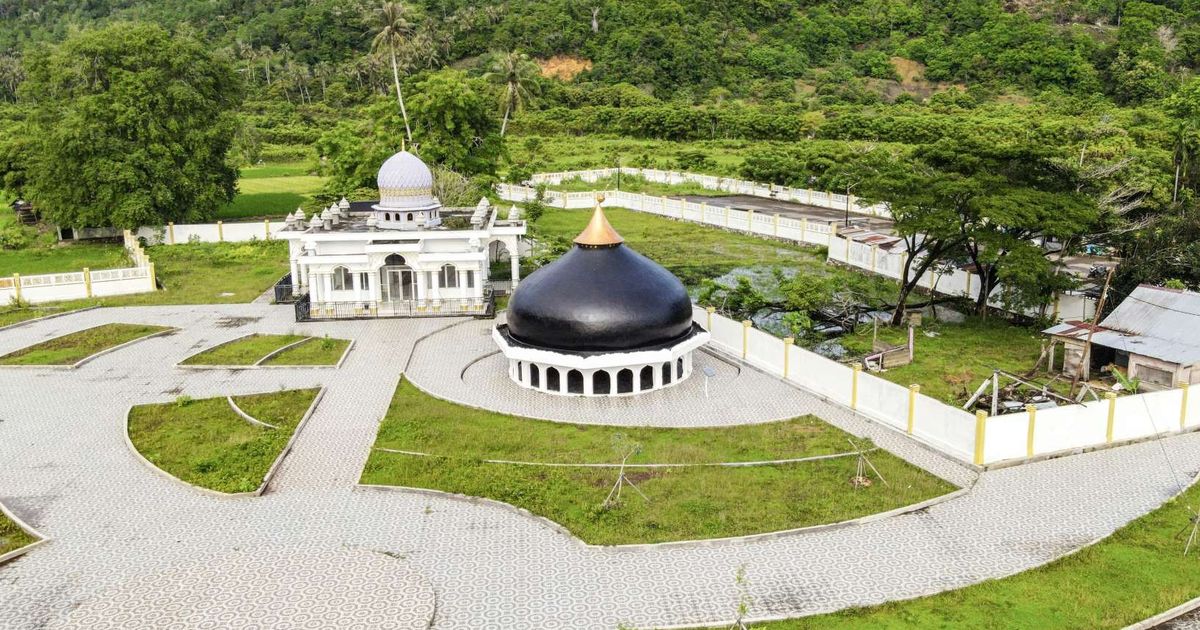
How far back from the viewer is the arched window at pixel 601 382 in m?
27.8

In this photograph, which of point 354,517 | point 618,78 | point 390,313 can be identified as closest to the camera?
point 354,517

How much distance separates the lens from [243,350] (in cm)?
3269

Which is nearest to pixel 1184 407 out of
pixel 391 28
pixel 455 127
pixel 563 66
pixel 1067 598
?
pixel 1067 598

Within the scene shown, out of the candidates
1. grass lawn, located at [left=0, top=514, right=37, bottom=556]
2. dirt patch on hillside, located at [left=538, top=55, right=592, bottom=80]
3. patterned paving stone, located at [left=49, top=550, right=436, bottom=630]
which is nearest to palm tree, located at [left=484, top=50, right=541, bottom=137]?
dirt patch on hillside, located at [left=538, top=55, right=592, bottom=80]

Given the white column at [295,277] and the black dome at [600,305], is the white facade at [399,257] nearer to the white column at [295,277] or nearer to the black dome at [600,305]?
the white column at [295,277]

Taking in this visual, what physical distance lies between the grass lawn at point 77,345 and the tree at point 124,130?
47.0 ft

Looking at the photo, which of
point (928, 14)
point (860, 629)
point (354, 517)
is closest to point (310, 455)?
point (354, 517)

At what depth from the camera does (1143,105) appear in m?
81.4

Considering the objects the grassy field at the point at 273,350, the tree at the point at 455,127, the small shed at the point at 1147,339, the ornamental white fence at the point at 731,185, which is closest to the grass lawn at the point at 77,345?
the grassy field at the point at 273,350

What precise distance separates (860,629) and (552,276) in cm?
1517

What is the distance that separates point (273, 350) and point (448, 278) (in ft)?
27.3

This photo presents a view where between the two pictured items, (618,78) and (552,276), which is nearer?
(552,276)

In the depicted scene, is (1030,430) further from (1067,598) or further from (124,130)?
(124,130)

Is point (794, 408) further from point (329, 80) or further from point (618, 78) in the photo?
point (329, 80)
